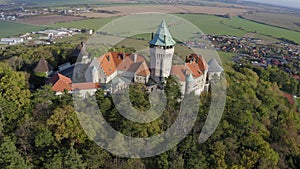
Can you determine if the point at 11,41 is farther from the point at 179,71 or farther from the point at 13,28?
the point at 179,71

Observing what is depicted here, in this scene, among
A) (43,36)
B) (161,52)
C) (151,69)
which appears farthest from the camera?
(43,36)

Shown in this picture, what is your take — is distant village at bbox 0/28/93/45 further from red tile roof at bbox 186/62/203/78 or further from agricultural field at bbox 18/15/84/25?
red tile roof at bbox 186/62/203/78

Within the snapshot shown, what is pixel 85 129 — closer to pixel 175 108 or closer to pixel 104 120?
pixel 104 120

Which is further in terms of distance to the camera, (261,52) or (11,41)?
(261,52)

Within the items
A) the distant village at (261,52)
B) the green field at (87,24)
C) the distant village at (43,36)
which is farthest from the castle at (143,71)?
the green field at (87,24)

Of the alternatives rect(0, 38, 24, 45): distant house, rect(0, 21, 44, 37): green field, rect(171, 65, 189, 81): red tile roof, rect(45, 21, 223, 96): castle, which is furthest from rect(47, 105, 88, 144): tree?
rect(0, 21, 44, 37): green field

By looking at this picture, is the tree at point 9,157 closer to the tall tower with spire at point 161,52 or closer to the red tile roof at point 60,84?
the red tile roof at point 60,84

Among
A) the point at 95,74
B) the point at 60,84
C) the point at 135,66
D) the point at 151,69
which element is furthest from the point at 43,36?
the point at 60,84
